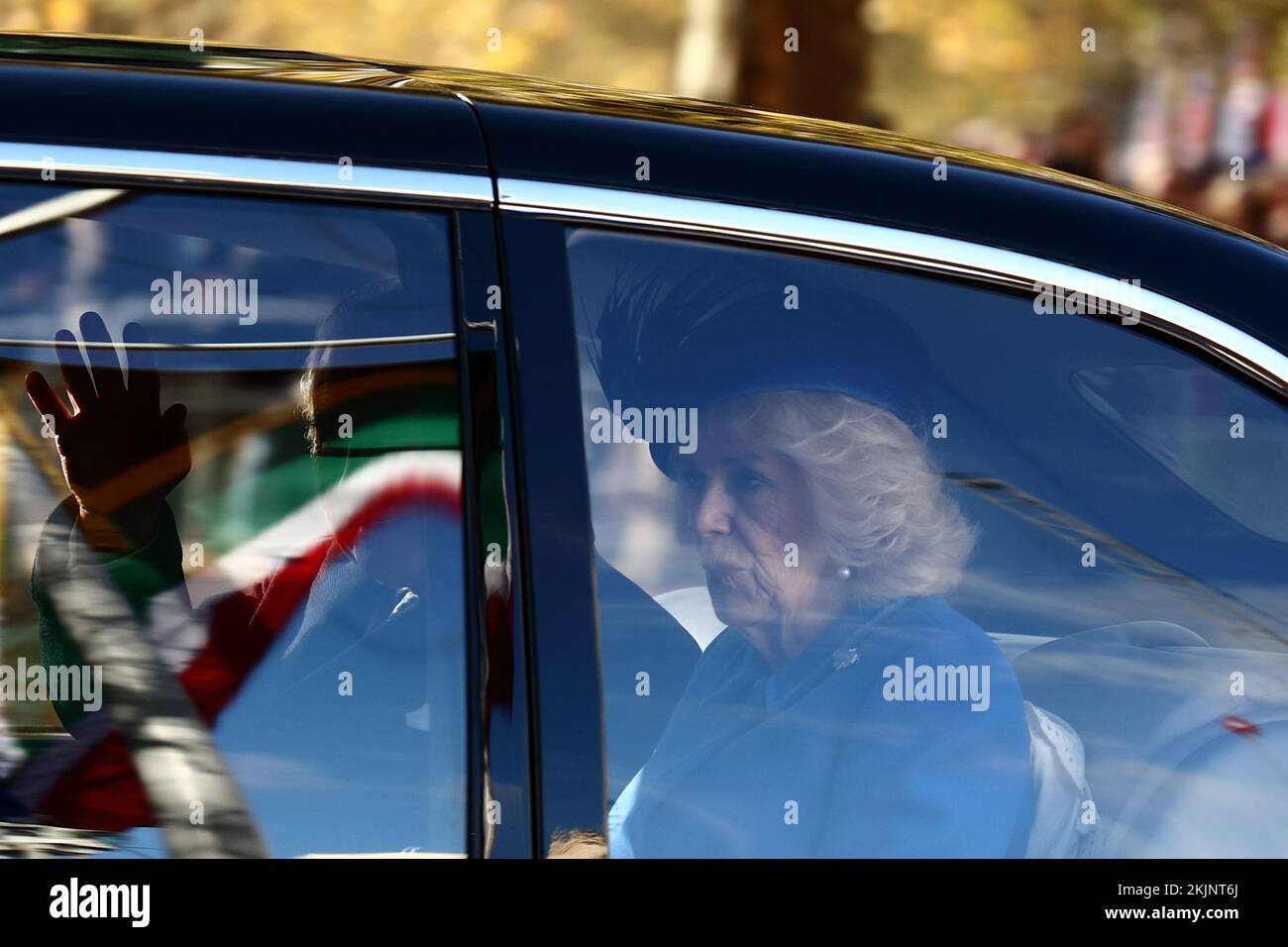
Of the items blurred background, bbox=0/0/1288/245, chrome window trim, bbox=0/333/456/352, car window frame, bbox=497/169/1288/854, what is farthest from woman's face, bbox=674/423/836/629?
blurred background, bbox=0/0/1288/245

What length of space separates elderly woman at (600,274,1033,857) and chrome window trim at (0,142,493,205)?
0.63 feet

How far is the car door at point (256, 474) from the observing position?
4.28 ft

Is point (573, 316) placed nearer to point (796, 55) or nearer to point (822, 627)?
point (822, 627)

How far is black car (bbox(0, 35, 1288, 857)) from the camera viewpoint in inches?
51.7

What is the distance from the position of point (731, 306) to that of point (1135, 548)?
0.43 metres

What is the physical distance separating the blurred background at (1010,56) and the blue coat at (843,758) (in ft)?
18.0

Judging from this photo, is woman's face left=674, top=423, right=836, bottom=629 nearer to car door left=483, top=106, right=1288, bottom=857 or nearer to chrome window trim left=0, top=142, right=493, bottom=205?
car door left=483, top=106, right=1288, bottom=857

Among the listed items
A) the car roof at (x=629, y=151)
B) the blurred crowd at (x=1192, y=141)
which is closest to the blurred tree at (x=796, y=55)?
the blurred crowd at (x=1192, y=141)

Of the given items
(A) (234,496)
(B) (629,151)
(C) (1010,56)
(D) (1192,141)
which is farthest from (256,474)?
(C) (1010,56)

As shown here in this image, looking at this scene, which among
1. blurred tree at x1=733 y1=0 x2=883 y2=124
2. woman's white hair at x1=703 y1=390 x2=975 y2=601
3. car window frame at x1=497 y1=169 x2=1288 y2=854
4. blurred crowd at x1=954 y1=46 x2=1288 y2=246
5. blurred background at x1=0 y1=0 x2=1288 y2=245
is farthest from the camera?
blurred background at x1=0 y1=0 x2=1288 y2=245

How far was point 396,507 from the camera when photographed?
1.37 m

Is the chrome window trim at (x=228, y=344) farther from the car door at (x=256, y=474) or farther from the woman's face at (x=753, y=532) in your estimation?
the woman's face at (x=753, y=532)

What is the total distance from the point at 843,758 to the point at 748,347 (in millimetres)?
372

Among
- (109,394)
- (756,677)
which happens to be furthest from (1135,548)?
(109,394)
